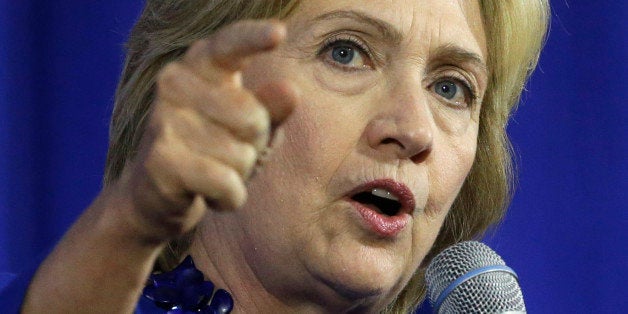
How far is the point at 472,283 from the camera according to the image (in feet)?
4.09

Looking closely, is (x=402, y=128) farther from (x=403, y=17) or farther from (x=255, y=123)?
(x=255, y=123)

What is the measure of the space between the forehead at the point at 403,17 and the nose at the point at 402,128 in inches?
4.6

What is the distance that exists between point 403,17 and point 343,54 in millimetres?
105

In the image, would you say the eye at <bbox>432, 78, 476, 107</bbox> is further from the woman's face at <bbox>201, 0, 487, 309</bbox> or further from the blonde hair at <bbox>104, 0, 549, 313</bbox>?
the blonde hair at <bbox>104, 0, 549, 313</bbox>

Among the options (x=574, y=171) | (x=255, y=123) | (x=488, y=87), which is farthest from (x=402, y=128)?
(x=574, y=171)

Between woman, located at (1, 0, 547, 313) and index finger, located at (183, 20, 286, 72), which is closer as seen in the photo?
index finger, located at (183, 20, 286, 72)

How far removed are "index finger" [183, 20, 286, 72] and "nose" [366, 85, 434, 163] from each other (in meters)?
0.56

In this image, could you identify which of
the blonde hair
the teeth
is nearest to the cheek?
the teeth

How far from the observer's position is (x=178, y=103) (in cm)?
91

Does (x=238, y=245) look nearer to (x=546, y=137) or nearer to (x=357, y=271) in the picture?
(x=357, y=271)

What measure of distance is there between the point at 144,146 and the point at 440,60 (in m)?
0.75

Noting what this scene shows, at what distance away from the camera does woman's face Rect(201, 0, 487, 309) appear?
1.45 meters

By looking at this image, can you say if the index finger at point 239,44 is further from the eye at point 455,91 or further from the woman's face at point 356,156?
the eye at point 455,91

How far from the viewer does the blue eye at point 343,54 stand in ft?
5.09
